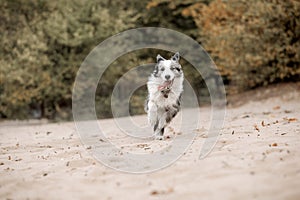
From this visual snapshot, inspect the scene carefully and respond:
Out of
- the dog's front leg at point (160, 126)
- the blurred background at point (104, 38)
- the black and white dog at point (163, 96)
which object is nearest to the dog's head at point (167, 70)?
the black and white dog at point (163, 96)

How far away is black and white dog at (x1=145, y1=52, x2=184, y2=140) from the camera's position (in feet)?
30.8

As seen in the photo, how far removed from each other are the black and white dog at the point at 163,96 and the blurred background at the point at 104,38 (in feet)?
30.6

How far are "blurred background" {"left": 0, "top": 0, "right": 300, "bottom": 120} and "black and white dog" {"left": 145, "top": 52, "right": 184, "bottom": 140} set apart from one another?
9339 mm

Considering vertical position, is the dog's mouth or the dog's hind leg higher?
the dog's mouth

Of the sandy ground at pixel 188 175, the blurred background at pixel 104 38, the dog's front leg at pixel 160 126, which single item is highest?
the blurred background at pixel 104 38

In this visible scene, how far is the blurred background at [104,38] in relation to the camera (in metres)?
18.8

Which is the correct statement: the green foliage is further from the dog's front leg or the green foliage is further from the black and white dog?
the dog's front leg

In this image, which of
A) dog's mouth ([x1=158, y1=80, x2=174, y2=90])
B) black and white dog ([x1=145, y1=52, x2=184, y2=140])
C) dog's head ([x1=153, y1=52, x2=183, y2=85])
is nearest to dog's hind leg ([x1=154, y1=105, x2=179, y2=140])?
black and white dog ([x1=145, y1=52, x2=184, y2=140])

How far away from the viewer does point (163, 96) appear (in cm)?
949

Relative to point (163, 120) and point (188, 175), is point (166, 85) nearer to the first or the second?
point (163, 120)

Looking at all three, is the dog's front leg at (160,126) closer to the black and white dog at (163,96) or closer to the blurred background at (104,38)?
the black and white dog at (163,96)

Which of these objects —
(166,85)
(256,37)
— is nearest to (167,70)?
(166,85)

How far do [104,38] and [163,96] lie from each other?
50.9ft

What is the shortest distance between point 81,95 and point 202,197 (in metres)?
20.2
